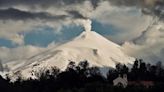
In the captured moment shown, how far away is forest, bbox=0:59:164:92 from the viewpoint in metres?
118

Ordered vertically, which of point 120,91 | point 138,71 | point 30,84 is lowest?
point 120,91

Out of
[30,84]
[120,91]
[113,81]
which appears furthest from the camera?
[113,81]

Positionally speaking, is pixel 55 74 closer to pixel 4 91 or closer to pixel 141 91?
pixel 4 91

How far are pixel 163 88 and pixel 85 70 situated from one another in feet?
142

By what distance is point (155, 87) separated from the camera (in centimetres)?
12138

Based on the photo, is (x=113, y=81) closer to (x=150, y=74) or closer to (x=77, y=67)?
(x=77, y=67)

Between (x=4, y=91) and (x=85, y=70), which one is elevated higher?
(x=85, y=70)

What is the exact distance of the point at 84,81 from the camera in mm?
146500

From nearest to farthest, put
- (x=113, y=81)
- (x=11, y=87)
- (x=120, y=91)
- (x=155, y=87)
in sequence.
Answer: (x=120, y=91), (x=155, y=87), (x=11, y=87), (x=113, y=81)

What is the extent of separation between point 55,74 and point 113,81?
17003 mm

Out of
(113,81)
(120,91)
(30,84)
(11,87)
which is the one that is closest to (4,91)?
(11,87)

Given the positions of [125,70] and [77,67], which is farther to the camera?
[125,70]

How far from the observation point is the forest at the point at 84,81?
11794 centimetres

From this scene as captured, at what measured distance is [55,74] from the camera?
542 feet
